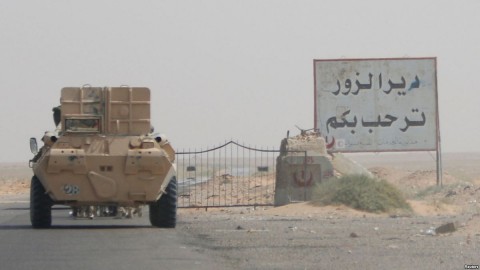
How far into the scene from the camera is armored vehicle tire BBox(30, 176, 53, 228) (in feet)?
72.3

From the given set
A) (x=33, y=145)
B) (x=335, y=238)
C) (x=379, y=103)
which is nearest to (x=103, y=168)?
(x=33, y=145)

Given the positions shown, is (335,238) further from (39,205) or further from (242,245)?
(39,205)

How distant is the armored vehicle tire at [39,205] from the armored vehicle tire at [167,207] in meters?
2.14

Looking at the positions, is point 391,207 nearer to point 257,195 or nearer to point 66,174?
point 66,174

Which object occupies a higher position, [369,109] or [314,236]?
[369,109]

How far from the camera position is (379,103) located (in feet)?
132

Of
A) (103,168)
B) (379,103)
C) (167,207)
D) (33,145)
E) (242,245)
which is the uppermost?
(379,103)

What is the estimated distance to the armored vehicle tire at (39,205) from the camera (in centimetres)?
2205

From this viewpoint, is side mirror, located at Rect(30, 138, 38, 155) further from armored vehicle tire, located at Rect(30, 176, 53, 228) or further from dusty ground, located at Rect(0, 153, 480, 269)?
dusty ground, located at Rect(0, 153, 480, 269)

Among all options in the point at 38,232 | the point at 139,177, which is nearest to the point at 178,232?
the point at 139,177

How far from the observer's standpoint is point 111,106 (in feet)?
Answer: 77.3

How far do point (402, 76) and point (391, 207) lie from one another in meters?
12.1

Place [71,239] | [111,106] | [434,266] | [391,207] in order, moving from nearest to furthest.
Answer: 1. [434,266]
2. [71,239]
3. [111,106]
4. [391,207]

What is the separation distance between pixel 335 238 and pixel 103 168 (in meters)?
5.24
